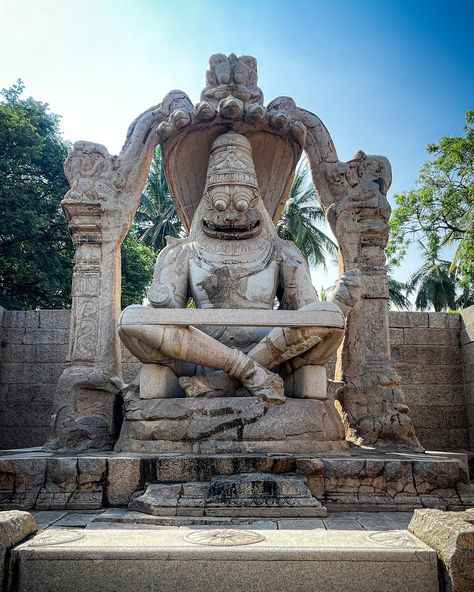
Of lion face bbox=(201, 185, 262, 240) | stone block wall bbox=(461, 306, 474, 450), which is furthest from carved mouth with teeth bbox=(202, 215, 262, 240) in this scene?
stone block wall bbox=(461, 306, 474, 450)

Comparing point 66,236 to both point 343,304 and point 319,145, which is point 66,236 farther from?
point 343,304

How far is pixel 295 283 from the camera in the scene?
6.19 m

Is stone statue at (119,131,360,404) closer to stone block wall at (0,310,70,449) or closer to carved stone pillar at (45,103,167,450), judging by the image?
carved stone pillar at (45,103,167,450)

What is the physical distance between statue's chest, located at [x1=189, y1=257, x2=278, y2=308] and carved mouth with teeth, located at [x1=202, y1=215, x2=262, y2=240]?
14.5 inches

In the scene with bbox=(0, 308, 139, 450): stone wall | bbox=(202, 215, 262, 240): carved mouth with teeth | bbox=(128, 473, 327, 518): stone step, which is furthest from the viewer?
bbox=(0, 308, 139, 450): stone wall

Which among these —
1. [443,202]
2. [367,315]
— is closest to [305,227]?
[443,202]

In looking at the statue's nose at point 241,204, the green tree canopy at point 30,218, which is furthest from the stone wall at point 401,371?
the green tree canopy at point 30,218

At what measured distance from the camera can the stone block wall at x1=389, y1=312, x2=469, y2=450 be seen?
27.4ft

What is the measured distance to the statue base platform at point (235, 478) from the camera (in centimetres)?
409

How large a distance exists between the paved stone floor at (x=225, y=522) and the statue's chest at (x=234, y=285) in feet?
8.95

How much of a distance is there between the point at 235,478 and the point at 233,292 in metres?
2.60

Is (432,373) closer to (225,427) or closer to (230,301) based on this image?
(230,301)

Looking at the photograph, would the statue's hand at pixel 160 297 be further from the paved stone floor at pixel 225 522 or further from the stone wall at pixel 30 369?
the stone wall at pixel 30 369

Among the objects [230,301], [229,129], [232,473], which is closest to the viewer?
[232,473]
